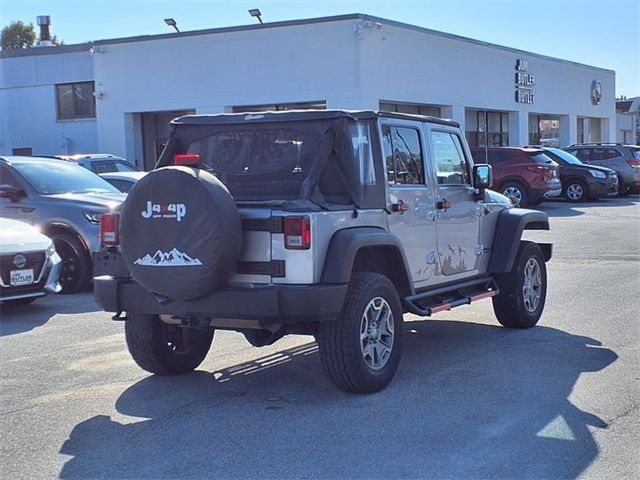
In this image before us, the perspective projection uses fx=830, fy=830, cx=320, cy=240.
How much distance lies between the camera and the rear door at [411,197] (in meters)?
6.41

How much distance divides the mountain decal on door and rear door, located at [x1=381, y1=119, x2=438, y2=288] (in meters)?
1.66

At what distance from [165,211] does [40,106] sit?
30398 millimetres

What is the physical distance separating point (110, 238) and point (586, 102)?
42.1 m

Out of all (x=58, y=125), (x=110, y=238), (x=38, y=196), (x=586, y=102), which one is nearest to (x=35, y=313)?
(x=38, y=196)

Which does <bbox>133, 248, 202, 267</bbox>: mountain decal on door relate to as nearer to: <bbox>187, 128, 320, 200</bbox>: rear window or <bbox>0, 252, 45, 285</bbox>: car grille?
<bbox>187, 128, 320, 200</bbox>: rear window

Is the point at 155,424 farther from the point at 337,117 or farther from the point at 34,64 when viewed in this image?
the point at 34,64

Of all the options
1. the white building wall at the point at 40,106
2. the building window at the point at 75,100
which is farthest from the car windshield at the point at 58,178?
the building window at the point at 75,100

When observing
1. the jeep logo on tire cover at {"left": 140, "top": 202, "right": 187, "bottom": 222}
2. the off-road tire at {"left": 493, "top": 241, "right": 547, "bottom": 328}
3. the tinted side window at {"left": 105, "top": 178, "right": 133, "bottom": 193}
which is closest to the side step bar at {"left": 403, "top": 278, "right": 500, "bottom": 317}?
the off-road tire at {"left": 493, "top": 241, "right": 547, "bottom": 328}

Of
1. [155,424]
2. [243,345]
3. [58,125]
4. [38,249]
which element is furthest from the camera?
[58,125]

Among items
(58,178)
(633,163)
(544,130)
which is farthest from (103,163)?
(544,130)

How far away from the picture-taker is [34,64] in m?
33.5

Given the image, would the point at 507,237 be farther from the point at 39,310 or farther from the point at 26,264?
the point at 39,310

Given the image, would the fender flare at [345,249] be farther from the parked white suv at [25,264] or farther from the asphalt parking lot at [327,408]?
the parked white suv at [25,264]

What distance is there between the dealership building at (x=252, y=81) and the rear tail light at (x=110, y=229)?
66.4 feet
